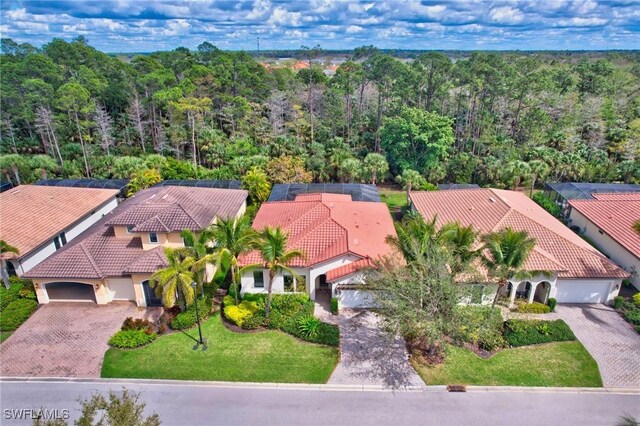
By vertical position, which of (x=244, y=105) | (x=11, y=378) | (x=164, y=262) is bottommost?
(x=11, y=378)

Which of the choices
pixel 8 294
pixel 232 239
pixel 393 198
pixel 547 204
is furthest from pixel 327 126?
pixel 8 294

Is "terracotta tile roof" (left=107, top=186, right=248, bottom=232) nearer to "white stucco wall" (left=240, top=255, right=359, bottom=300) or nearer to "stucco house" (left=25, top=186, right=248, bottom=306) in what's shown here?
"stucco house" (left=25, top=186, right=248, bottom=306)

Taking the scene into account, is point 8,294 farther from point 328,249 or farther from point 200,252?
point 328,249

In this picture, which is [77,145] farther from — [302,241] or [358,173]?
[302,241]

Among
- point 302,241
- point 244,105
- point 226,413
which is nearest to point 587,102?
point 244,105

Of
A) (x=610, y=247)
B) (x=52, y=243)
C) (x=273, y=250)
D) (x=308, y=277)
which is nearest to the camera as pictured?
(x=273, y=250)

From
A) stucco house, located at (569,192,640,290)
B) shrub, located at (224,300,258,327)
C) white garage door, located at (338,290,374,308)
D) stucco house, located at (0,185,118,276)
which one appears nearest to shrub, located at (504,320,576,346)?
white garage door, located at (338,290,374,308)
